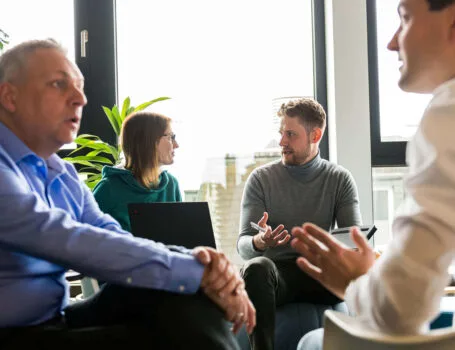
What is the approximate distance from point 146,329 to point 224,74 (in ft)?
10.0

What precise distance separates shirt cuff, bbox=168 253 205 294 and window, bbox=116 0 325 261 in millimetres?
2721

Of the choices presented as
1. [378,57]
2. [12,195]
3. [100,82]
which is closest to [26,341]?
[12,195]

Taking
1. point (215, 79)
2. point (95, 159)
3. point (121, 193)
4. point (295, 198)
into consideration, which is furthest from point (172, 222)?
point (215, 79)

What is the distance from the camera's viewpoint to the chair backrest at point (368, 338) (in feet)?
2.66

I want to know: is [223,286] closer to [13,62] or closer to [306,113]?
[13,62]

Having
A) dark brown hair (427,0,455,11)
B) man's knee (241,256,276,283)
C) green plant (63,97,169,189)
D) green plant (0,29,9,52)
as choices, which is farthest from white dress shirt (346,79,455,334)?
green plant (0,29,9,52)

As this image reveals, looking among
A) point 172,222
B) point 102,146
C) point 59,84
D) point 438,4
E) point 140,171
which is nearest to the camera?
point 438,4

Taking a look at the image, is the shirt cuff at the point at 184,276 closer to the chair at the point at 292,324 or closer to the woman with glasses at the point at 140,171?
the chair at the point at 292,324

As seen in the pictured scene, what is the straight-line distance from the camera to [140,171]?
9.85 ft

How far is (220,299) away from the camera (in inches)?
52.9

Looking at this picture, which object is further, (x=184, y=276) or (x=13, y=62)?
(x=13, y=62)

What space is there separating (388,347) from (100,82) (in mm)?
3451

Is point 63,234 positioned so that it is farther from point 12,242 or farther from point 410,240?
point 410,240

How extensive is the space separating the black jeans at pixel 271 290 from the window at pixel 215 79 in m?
1.25
